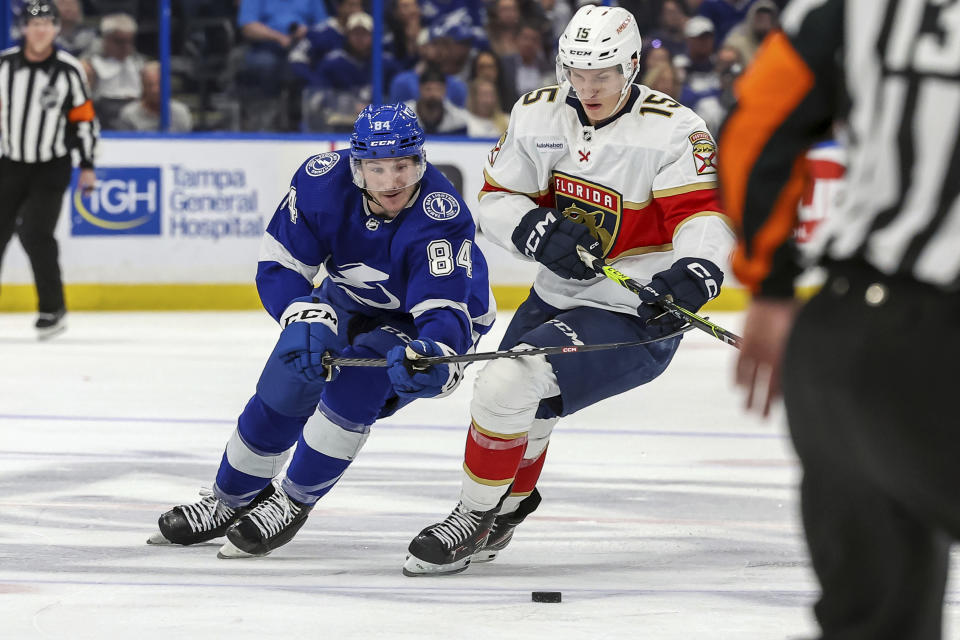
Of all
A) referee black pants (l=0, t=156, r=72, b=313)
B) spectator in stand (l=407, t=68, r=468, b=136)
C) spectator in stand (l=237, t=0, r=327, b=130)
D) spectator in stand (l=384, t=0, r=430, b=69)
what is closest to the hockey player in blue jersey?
referee black pants (l=0, t=156, r=72, b=313)

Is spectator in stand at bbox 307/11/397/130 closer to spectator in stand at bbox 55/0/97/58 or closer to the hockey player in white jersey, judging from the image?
spectator in stand at bbox 55/0/97/58

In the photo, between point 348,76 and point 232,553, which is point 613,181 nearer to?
point 232,553

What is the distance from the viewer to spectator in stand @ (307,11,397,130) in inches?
350

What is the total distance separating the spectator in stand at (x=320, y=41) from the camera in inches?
350

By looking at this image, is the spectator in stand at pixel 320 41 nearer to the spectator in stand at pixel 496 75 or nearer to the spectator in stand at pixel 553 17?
→ the spectator in stand at pixel 496 75

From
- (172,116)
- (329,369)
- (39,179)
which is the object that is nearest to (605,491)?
(329,369)

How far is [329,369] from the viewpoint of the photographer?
313 centimetres

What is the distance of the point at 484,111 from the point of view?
9039 mm

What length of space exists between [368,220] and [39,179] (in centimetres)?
460

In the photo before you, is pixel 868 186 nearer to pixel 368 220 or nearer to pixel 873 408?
pixel 873 408

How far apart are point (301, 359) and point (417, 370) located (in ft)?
0.75

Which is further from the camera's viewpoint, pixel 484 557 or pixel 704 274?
pixel 484 557

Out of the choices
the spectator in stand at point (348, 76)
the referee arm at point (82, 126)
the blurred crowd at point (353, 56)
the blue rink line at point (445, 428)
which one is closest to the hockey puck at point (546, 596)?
the blue rink line at point (445, 428)

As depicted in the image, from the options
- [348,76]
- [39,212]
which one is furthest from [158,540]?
[348,76]
